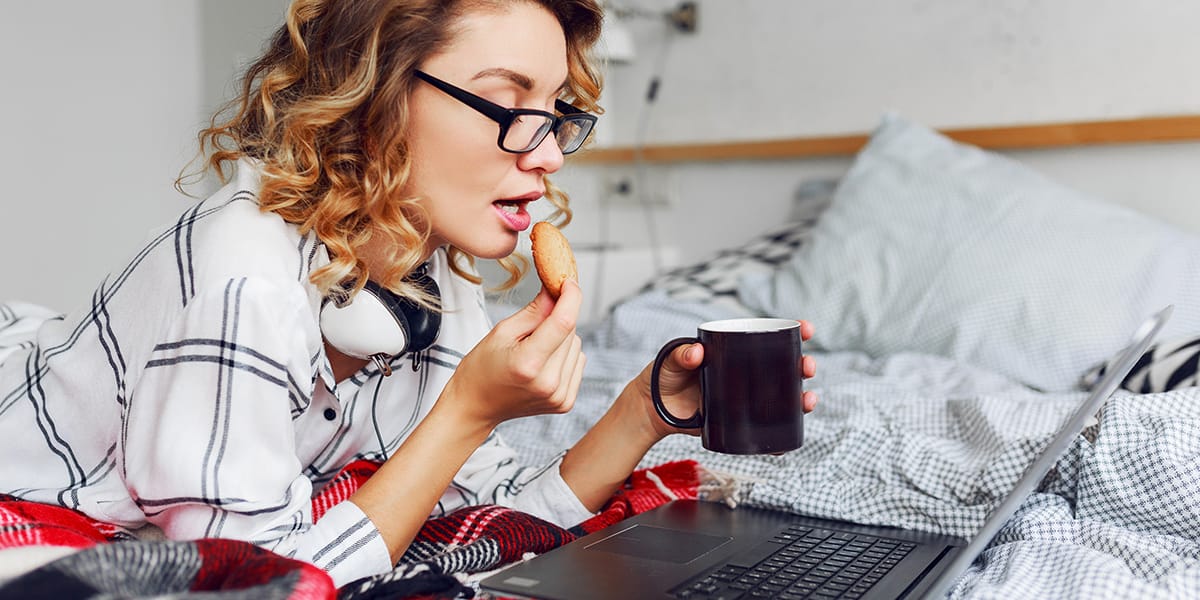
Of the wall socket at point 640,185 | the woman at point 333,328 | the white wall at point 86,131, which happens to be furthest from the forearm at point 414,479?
the wall socket at point 640,185

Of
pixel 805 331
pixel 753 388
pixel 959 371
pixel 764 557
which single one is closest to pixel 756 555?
pixel 764 557

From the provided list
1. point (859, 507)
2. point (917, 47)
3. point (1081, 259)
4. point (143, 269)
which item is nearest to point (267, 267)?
point (143, 269)

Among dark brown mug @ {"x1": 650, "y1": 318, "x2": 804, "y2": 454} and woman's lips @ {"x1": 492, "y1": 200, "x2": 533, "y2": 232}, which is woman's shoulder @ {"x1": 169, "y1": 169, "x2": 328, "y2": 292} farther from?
dark brown mug @ {"x1": 650, "y1": 318, "x2": 804, "y2": 454}

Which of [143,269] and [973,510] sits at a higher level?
[143,269]

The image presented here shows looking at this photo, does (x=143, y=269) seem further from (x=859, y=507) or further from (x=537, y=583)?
(x=859, y=507)

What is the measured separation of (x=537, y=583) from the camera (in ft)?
2.27

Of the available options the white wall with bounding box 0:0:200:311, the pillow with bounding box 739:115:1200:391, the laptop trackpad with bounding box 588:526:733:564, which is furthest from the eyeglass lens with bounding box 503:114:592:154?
the white wall with bounding box 0:0:200:311

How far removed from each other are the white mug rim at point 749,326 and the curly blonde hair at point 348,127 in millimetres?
272

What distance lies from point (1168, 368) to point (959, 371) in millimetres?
341

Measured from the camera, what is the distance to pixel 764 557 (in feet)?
2.45

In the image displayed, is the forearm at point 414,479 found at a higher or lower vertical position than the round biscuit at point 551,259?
lower

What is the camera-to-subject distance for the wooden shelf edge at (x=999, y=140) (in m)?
1.88

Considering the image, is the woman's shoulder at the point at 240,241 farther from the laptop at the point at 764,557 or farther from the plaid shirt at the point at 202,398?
the laptop at the point at 764,557

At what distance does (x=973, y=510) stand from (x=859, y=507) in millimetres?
95
